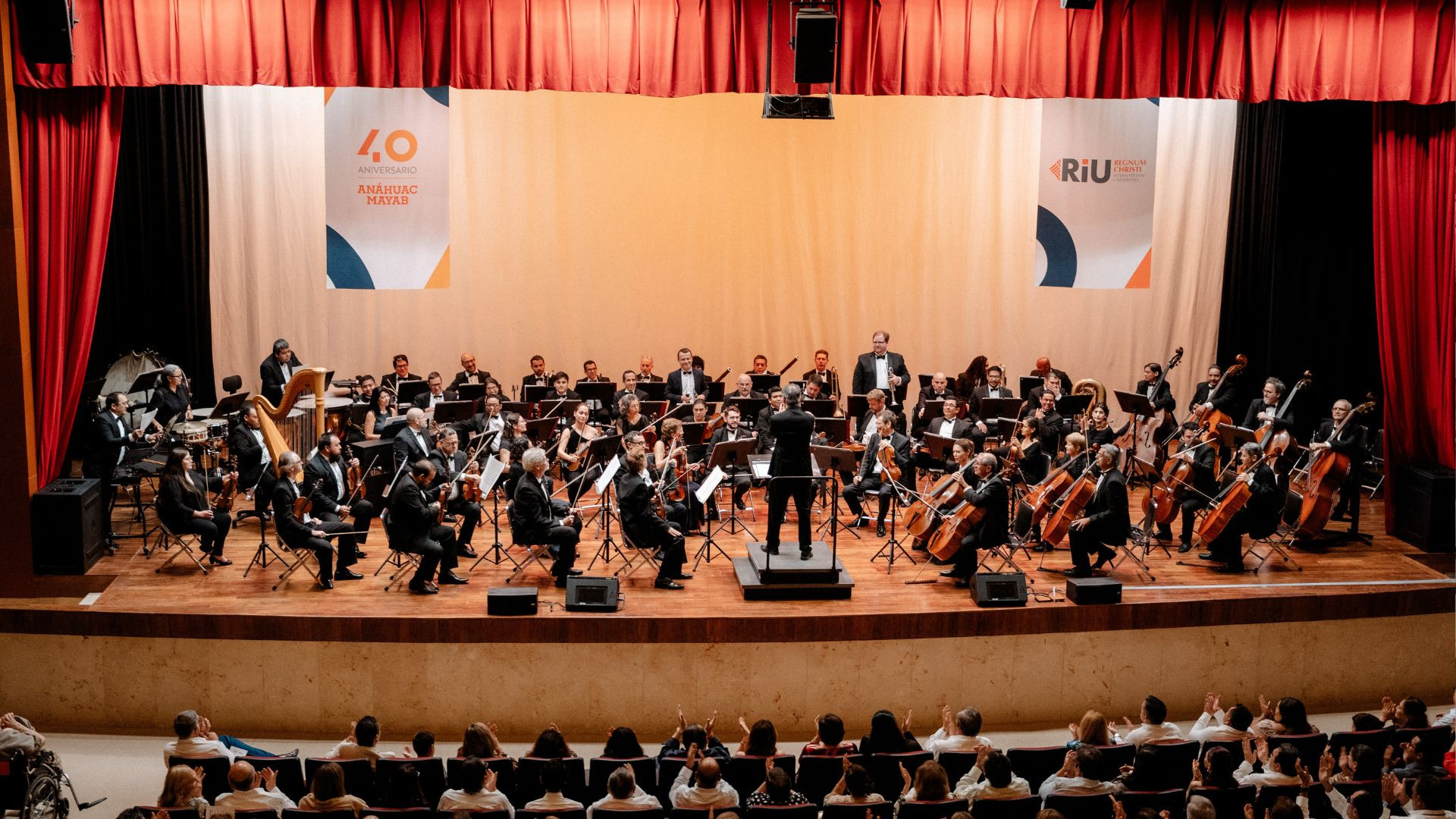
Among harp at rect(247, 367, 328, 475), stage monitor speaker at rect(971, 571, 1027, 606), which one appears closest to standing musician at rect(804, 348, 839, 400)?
stage monitor speaker at rect(971, 571, 1027, 606)

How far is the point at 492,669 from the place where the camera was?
28.9ft

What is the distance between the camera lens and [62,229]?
961 centimetres

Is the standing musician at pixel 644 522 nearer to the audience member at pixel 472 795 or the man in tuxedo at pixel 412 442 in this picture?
the man in tuxedo at pixel 412 442

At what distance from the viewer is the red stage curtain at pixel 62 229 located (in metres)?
9.45

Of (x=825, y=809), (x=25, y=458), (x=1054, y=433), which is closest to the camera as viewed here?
(x=825, y=809)

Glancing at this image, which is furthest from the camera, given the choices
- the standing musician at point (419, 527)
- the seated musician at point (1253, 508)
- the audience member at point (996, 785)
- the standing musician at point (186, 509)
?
the seated musician at point (1253, 508)

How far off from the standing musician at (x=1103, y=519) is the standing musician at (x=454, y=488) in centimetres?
475

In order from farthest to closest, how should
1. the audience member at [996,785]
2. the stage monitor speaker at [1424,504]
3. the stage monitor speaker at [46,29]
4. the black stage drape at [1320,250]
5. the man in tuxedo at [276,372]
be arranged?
the black stage drape at [1320,250]
the man in tuxedo at [276,372]
the stage monitor speaker at [1424,504]
the stage monitor speaker at [46,29]
the audience member at [996,785]

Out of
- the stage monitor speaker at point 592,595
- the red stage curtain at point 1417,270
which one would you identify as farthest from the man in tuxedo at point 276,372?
the red stage curtain at point 1417,270

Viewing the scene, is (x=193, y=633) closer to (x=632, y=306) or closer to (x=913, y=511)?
(x=913, y=511)

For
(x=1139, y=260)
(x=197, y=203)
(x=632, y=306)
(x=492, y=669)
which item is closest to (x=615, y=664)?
(x=492, y=669)

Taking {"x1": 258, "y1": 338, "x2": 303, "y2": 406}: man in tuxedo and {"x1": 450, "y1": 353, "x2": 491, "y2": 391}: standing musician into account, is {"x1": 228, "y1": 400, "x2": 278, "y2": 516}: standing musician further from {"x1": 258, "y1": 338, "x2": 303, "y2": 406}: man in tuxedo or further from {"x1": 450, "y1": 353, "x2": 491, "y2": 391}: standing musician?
{"x1": 450, "y1": 353, "x2": 491, "y2": 391}: standing musician

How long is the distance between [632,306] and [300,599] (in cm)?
709

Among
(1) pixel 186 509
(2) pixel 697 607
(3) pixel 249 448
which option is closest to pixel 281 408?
(3) pixel 249 448
